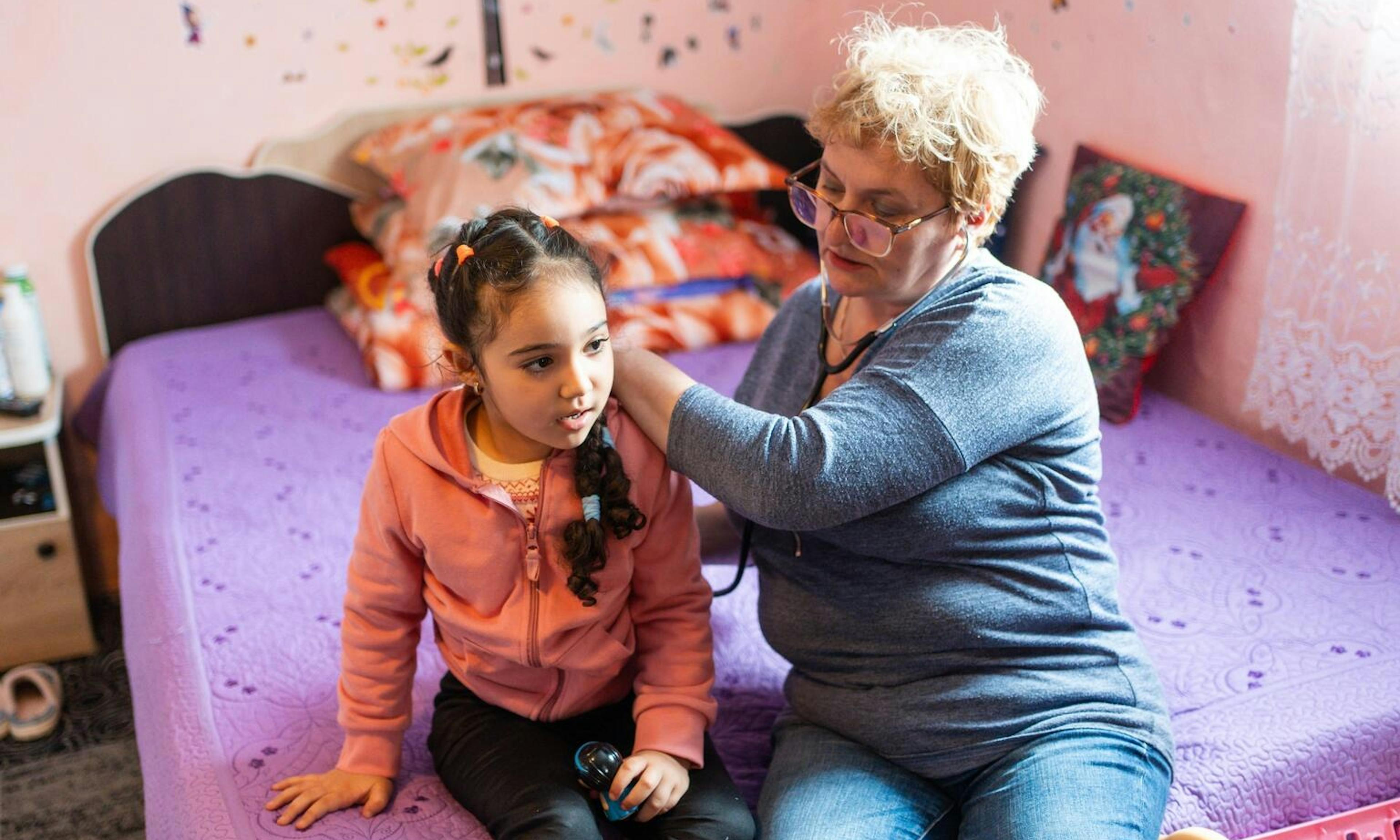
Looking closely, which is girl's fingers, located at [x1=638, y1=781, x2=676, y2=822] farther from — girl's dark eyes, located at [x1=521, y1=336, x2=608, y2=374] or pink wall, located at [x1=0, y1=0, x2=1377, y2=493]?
pink wall, located at [x1=0, y1=0, x2=1377, y2=493]

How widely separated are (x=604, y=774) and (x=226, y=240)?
1900 mm

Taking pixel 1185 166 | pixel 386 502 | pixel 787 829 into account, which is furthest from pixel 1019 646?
pixel 1185 166

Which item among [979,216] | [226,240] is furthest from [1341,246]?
[226,240]

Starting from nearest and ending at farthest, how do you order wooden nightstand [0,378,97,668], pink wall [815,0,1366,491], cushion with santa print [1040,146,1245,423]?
pink wall [815,0,1366,491]
cushion with santa print [1040,146,1245,423]
wooden nightstand [0,378,97,668]

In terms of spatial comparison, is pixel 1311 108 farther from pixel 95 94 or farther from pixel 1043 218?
pixel 95 94

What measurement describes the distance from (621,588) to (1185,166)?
153cm

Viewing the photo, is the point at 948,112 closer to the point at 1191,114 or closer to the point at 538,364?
the point at 538,364

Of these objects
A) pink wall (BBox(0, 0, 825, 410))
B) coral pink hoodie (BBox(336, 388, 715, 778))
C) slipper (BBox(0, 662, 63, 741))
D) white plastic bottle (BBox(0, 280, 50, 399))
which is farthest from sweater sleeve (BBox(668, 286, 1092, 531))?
pink wall (BBox(0, 0, 825, 410))

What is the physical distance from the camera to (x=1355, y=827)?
4.19 ft

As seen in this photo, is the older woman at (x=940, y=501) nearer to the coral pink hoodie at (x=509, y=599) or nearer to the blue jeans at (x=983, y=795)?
the blue jeans at (x=983, y=795)

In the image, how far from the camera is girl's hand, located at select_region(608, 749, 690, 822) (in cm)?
117

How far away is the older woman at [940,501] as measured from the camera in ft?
3.81

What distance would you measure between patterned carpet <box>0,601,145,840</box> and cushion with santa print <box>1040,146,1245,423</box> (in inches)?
70.0

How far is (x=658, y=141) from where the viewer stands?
2.60m
